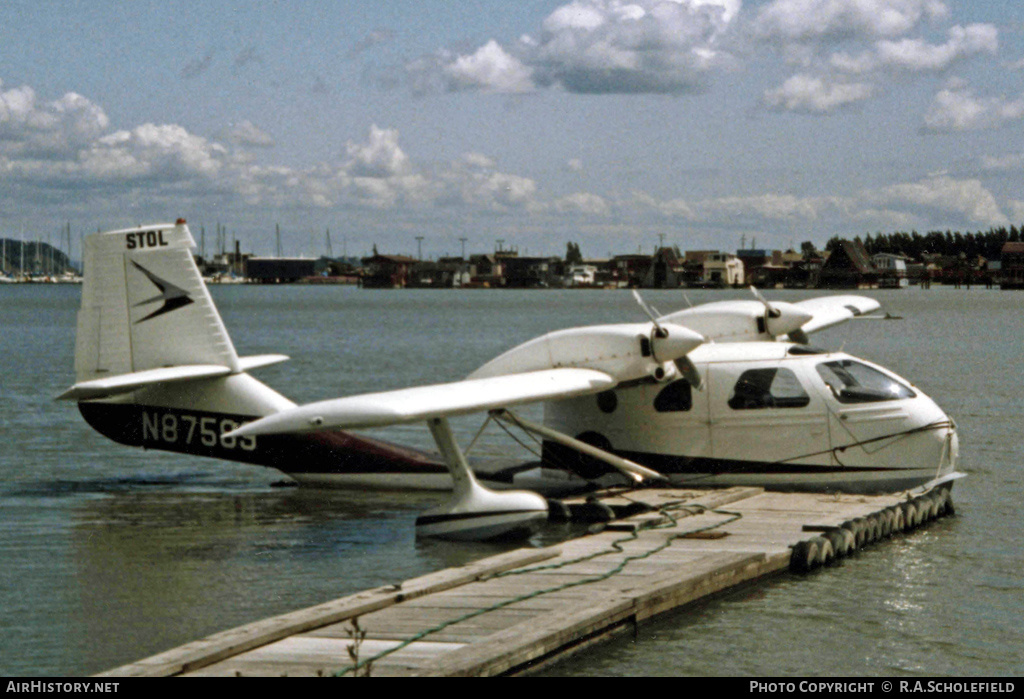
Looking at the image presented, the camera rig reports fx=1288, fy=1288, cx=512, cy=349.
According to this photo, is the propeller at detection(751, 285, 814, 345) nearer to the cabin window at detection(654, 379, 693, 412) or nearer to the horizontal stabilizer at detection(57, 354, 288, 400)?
the cabin window at detection(654, 379, 693, 412)

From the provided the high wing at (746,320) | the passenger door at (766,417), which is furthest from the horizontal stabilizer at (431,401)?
the high wing at (746,320)

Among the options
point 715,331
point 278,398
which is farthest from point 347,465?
point 715,331

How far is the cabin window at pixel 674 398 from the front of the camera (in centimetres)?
1845

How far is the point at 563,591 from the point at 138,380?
854 cm

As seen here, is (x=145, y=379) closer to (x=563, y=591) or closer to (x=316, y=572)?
(x=316, y=572)

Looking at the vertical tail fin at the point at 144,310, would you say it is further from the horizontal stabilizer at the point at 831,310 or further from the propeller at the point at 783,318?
the horizontal stabilizer at the point at 831,310

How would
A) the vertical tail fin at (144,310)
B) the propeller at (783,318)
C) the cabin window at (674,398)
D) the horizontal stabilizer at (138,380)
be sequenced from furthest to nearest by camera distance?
the propeller at (783,318) < the vertical tail fin at (144,310) < the cabin window at (674,398) < the horizontal stabilizer at (138,380)

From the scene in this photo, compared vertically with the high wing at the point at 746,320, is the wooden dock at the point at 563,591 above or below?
below

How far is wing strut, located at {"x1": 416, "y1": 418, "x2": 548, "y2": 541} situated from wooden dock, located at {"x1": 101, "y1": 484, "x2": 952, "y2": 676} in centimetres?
89

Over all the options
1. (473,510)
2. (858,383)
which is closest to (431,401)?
(473,510)

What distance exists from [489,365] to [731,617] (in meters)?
6.18

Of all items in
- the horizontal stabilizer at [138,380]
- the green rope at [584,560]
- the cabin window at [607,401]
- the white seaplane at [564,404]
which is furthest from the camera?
the cabin window at [607,401]

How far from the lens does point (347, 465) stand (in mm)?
19750

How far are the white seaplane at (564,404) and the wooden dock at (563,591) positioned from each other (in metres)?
0.67
